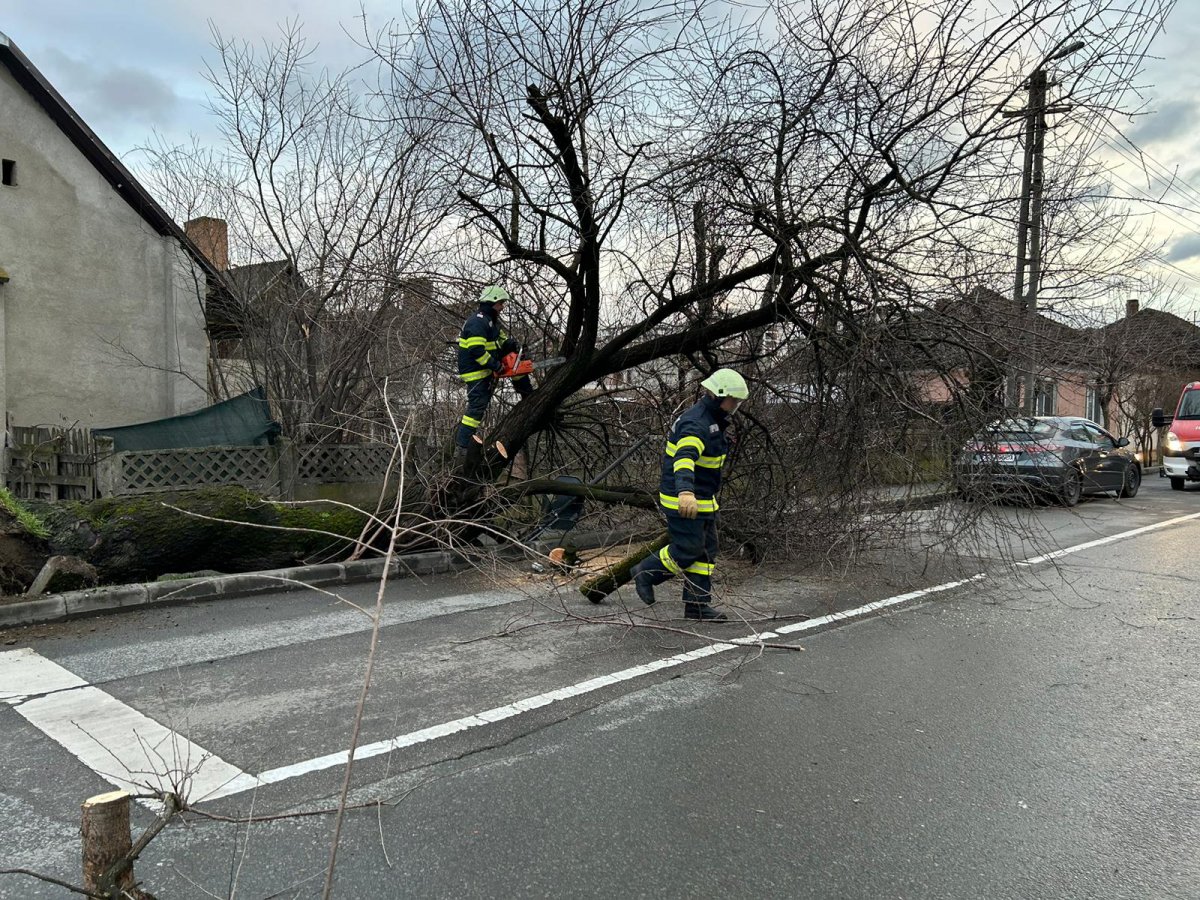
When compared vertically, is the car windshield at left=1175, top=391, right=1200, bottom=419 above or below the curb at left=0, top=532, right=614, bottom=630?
above

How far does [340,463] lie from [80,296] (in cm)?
708

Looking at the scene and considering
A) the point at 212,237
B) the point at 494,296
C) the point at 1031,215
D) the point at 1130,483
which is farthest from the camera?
the point at 1130,483

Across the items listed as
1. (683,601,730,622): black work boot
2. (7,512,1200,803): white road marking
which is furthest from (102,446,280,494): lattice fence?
(683,601,730,622): black work boot

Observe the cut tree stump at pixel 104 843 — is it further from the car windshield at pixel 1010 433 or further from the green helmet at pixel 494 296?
the car windshield at pixel 1010 433

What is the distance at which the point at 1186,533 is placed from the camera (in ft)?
35.1

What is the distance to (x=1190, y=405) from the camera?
17203 mm

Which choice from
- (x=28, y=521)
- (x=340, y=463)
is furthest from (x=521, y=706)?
(x=340, y=463)

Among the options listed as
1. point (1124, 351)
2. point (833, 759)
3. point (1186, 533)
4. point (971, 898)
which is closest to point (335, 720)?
point (833, 759)

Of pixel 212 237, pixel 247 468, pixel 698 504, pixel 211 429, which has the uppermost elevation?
pixel 212 237

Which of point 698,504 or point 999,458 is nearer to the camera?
point 698,504

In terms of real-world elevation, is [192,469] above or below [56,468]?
above

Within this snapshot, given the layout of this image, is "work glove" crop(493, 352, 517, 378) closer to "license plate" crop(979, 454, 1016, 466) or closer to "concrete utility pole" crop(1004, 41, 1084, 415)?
"license plate" crop(979, 454, 1016, 466)

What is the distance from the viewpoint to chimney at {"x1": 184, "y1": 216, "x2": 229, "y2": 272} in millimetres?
11570

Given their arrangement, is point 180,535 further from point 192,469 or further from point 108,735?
point 108,735
